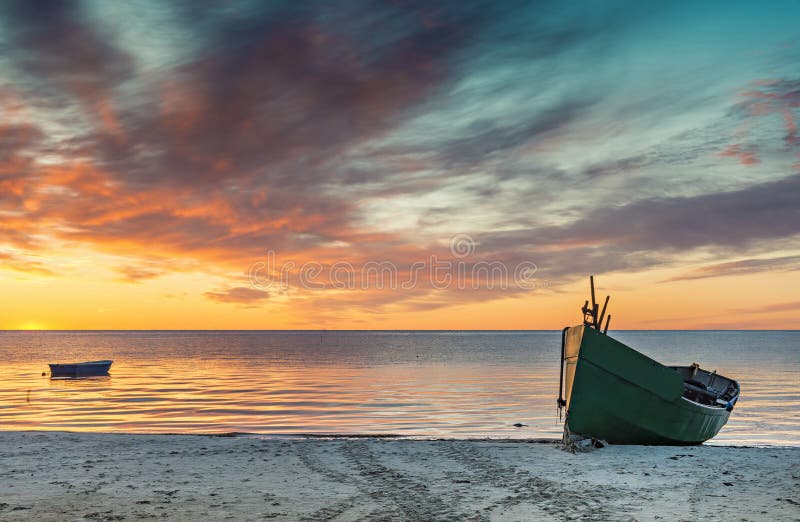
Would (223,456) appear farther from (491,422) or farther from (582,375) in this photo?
(491,422)

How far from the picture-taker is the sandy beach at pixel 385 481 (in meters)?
11.3

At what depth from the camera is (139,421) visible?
31016mm

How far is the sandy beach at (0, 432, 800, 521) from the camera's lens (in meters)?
11.3

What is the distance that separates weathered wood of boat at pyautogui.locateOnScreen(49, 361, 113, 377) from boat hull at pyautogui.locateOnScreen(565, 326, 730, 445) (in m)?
56.2

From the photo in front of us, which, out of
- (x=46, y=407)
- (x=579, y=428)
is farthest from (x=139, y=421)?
(x=579, y=428)

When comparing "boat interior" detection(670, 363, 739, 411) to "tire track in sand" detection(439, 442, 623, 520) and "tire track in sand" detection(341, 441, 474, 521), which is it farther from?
"tire track in sand" detection(341, 441, 474, 521)

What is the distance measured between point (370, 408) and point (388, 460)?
2071cm

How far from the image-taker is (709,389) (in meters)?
28.1

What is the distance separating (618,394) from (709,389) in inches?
452

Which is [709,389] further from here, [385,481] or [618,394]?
[385,481]

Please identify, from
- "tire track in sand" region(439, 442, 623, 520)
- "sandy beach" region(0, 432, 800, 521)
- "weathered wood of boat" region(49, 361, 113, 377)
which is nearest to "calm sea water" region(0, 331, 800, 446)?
"weathered wood of boat" region(49, 361, 113, 377)

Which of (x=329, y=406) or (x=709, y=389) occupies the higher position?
(x=709, y=389)

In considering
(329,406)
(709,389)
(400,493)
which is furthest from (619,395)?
(329,406)

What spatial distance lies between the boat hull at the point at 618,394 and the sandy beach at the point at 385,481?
75 centimetres
